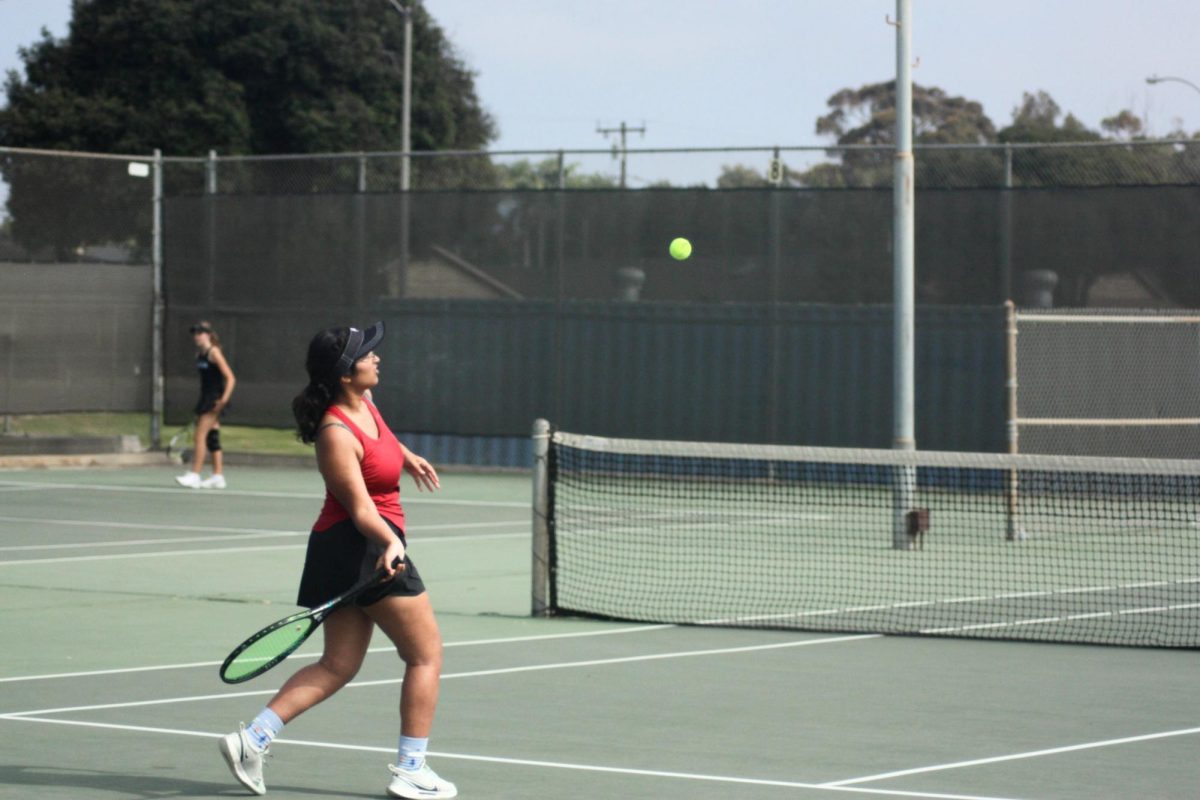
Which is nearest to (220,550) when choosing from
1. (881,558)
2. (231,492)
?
(881,558)

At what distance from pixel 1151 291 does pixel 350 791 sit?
597 inches

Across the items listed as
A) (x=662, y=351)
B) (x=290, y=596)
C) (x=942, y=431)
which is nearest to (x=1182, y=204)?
(x=942, y=431)

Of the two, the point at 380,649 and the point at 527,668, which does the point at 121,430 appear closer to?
the point at 380,649

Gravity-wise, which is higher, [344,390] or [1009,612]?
[344,390]

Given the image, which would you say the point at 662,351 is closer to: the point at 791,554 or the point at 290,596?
the point at 791,554

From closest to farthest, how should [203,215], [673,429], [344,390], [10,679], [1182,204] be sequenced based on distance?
[344,390] → [10,679] → [1182,204] → [673,429] → [203,215]

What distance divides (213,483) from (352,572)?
559 inches

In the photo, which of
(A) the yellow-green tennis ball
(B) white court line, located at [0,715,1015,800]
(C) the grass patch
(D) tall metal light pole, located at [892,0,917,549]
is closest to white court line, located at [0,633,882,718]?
(B) white court line, located at [0,715,1015,800]

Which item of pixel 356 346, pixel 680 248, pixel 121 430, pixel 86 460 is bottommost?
pixel 86 460

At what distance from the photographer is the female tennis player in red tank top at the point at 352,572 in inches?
219

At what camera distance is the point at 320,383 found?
5629 millimetres

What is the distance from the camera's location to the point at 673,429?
20953 mm

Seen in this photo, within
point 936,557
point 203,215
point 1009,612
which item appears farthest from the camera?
point 203,215

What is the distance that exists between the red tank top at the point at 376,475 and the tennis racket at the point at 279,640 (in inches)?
9.2
